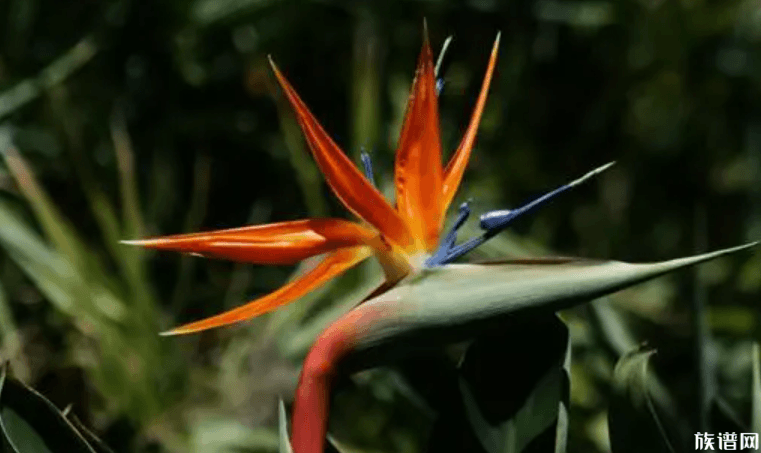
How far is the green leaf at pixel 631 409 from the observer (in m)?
0.92

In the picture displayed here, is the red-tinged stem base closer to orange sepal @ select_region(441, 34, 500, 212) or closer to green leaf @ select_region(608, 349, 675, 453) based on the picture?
orange sepal @ select_region(441, 34, 500, 212)

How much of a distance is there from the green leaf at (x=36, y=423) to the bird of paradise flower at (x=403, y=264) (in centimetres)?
14

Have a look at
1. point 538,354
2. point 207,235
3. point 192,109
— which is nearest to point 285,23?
point 192,109

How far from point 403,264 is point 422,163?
0.05 metres

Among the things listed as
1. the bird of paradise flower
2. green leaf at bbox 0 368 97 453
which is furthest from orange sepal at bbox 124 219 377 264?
green leaf at bbox 0 368 97 453

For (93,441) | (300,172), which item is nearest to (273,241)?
(93,441)

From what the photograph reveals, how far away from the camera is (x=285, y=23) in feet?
6.54

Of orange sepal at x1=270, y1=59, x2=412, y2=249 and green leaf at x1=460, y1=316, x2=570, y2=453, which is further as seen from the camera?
green leaf at x1=460, y1=316, x2=570, y2=453

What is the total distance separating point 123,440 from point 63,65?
0.50 meters

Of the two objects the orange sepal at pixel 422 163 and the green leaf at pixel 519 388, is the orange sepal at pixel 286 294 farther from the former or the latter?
the green leaf at pixel 519 388

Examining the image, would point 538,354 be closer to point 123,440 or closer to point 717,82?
point 123,440

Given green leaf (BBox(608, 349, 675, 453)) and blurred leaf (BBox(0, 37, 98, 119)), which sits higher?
blurred leaf (BBox(0, 37, 98, 119))

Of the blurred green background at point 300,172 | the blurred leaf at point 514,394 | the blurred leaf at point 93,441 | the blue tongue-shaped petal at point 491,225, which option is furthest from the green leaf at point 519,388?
the blurred green background at point 300,172

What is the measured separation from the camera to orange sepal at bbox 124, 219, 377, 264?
72 centimetres
